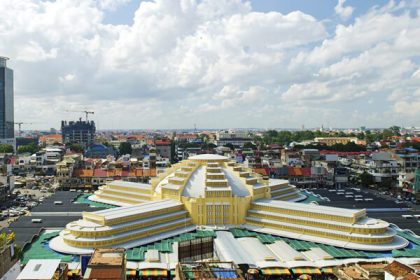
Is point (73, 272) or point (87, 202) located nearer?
point (73, 272)

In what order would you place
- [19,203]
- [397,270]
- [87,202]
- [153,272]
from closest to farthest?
[397,270]
[153,272]
[87,202]
[19,203]

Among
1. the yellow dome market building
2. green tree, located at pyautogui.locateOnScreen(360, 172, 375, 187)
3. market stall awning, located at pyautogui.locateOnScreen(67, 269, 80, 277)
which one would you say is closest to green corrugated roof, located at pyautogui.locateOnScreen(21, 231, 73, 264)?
the yellow dome market building

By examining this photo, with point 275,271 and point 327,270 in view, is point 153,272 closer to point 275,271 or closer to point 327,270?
point 275,271

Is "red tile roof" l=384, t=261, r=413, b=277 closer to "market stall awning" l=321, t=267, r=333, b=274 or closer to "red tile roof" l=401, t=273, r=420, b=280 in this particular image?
"red tile roof" l=401, t=273, r=420, b=280

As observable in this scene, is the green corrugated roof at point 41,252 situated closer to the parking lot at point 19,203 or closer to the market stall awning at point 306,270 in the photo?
the parking lot at point 19,203

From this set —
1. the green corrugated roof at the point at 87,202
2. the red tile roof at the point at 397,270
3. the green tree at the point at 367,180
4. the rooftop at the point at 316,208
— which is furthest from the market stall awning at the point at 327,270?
the green tree at the point at 367,180

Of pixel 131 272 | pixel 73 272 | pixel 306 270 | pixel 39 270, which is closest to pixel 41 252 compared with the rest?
pixel 73 272

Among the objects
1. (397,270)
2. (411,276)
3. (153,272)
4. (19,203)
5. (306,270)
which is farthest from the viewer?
(19,203)

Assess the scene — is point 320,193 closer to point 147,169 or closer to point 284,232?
point 284,232

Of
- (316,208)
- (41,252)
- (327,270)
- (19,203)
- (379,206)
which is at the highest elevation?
(316,208)

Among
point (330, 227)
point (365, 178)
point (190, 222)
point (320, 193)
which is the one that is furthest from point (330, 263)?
point (365, 178)
